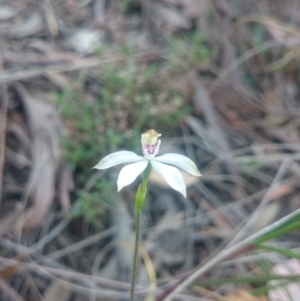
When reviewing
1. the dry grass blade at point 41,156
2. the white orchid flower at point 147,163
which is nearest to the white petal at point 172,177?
the white orchid flower at point 147,163

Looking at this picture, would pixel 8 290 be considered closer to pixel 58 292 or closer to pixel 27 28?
pixel 58 292

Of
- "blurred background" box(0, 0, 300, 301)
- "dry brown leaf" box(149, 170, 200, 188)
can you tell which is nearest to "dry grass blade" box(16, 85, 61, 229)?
"blurred background" box(0, 0, 300, 301)

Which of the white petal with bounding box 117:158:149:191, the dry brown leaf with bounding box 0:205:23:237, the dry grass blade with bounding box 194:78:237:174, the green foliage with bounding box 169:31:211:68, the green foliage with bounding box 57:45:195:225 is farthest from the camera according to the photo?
the green foliage with bounding box 169:31:211:68

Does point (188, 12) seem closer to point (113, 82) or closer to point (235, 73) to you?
point (235, 73)

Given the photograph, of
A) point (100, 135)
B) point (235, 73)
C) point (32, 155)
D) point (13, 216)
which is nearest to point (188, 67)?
point (235, 73)

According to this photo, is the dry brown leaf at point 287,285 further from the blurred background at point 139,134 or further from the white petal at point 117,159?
the white petal at point 117,159

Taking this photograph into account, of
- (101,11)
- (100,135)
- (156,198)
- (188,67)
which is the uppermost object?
(101,11)

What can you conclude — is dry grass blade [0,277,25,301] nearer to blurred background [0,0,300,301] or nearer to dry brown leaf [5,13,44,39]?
blurred background [0,0,300,301]
